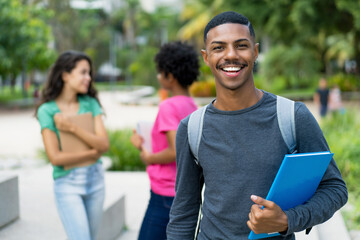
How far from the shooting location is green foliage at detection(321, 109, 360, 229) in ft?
16.6

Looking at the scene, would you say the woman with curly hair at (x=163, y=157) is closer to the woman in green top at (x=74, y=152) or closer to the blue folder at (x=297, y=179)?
the woman in green top at (x=74, y=152)

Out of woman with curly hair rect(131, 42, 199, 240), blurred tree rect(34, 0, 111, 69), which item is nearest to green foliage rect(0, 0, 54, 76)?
blurred tree rect(34, 0, 111, 69)

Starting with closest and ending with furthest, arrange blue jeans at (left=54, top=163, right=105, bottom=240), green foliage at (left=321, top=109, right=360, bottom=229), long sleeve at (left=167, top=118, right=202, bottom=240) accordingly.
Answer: long sleeve at (left=167, top=118, right=202, bottom=240)
blue jeans at (left=54, top=163, right=105, bottom=240)
green foliage at (left=321, top=109, right=360, bottom=229)

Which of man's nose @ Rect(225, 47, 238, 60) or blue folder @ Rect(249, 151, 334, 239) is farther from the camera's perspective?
man's nose @ Rect(225, 47, 238, 60)

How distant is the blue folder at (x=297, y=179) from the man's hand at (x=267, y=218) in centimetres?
3

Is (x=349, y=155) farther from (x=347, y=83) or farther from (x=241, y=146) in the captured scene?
(x=347, y=83)

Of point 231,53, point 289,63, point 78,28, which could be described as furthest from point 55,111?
point 78,28

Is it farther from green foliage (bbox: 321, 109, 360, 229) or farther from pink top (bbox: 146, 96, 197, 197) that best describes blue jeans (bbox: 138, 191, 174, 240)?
green foliage (bbox: 321, 109, 360, 229)

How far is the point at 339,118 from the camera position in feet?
29.5

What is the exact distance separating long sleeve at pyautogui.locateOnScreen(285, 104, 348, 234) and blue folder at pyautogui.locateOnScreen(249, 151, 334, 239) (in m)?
0.03

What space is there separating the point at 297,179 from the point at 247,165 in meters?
0.19

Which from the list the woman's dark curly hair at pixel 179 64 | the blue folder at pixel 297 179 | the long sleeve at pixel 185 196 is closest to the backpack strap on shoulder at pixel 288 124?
the blue folder at pixel 297 179

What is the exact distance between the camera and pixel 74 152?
3.05 m

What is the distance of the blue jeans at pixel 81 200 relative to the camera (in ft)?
9.31
